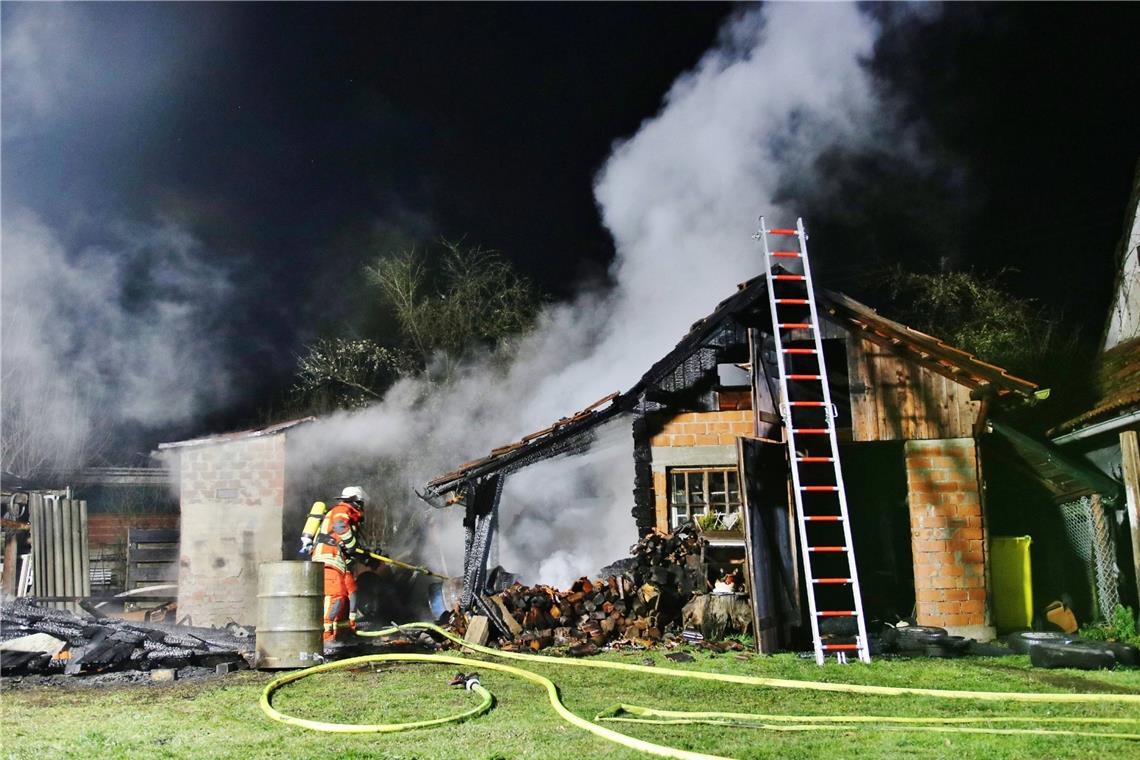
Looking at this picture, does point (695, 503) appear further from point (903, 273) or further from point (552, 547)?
point (903, 273)

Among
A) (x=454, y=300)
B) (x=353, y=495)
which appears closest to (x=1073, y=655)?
(x=353, y=495)

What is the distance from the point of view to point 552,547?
54.8ft

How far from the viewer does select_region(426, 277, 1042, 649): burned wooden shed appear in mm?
9688

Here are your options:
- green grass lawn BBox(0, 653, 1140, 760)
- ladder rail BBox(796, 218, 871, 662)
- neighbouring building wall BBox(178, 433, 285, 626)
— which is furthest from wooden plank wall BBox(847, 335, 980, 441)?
neighbouring building wall BBox(178, 433, 285, 626)

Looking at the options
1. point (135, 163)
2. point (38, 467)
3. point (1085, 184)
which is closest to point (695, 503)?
point (1085, 184)

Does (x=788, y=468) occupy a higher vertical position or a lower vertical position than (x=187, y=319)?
lower

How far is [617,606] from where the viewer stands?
454 inches

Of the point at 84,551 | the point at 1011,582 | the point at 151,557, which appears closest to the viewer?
the point at 1011,582

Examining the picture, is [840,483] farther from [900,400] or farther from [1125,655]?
[900,400]

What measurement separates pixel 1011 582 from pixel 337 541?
8176 millimetres

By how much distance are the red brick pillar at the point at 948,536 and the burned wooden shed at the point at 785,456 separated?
2 cm

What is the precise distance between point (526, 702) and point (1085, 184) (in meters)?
22.4

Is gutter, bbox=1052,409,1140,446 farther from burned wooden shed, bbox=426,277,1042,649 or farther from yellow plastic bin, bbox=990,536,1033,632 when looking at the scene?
yellow plastic bin, bbox=990,536,1033,632

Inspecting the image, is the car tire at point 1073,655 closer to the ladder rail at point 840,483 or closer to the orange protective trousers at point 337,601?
→ the ladder rail at point 840,483
